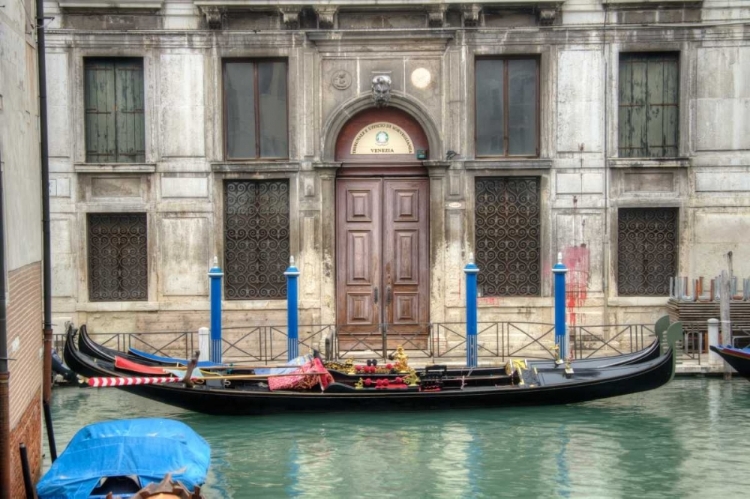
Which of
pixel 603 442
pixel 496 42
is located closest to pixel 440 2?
pixel 496 42

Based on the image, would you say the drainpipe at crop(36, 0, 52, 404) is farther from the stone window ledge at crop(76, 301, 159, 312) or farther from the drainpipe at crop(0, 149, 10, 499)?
the stone window ledge at crop(76, 301, 159, 312)

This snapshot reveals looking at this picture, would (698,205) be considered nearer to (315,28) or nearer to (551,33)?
(551,33)

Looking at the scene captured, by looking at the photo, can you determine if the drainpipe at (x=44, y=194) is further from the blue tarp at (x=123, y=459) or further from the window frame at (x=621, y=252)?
the window frame at (x=621, y=252)

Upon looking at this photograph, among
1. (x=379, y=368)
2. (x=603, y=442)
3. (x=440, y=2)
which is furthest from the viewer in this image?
(x=440, y=2)

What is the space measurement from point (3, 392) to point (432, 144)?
445 inches

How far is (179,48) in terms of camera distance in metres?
18.3

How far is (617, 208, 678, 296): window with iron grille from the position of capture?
1862 cm

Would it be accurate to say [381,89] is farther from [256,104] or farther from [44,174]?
[44,174]

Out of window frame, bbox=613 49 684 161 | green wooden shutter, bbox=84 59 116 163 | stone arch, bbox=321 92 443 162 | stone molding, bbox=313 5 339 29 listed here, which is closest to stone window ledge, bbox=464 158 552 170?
stone arch, bbox=321 92 443 162

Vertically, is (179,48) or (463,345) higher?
(179,48)

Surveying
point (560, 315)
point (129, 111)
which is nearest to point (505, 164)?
point (560, 315)

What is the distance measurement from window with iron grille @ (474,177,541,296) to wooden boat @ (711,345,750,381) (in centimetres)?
340

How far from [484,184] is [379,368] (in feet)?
15.5

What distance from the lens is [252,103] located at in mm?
18531
